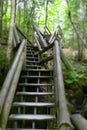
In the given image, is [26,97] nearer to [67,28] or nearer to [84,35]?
[84,35]

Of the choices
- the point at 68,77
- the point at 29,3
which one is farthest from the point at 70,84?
the point at 29,3

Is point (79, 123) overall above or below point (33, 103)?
above

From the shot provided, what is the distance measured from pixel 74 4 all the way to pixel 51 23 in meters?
11.0

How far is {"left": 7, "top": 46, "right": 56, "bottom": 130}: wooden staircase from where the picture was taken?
15.5 feet

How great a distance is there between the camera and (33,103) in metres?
5.27

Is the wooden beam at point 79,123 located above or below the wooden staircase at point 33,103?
above

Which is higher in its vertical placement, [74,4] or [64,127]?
[74,4]

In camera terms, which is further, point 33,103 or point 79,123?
point 33,103

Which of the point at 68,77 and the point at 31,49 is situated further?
the point at 31,49

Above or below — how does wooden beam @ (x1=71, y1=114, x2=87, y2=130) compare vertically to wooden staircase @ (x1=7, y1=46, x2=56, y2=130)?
above

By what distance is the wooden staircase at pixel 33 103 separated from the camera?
15.5 feet

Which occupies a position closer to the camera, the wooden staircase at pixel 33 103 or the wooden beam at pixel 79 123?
the wooden beam at pixel 79 123

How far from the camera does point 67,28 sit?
72.6 ft

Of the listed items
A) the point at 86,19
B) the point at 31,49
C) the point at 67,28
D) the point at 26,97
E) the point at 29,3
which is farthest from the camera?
the point at 67,28
